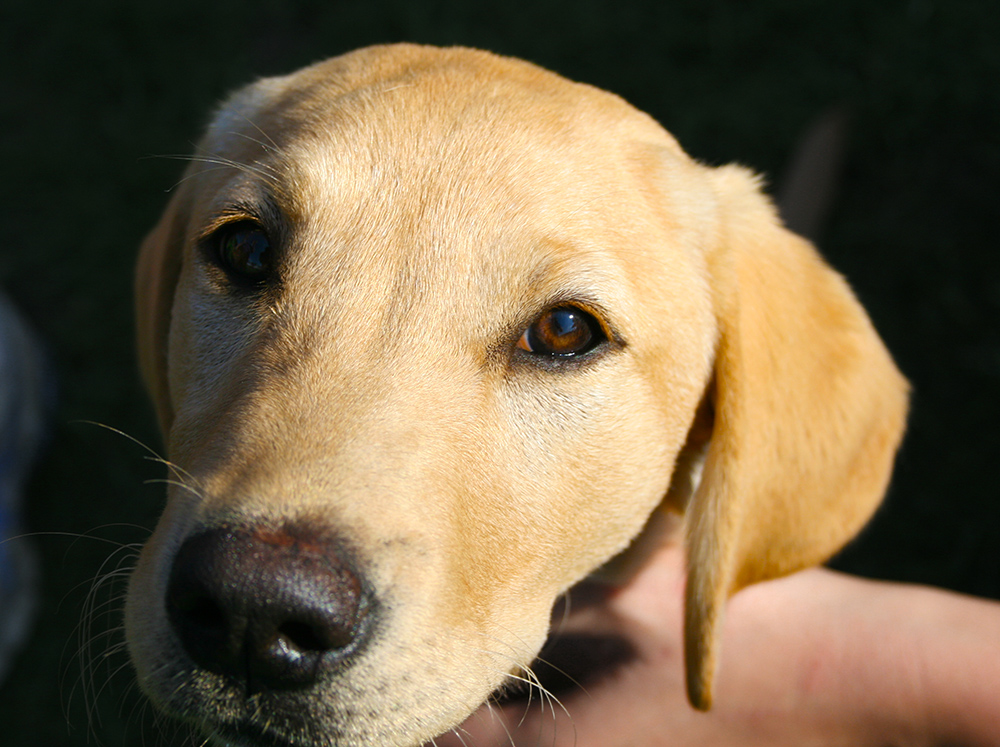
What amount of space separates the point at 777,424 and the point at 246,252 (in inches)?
72.3

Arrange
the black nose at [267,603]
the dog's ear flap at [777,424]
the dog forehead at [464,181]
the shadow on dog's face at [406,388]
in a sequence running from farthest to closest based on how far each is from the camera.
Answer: the dog's ear flap at [777,424] < the dog forehead at [464,181] < the shadow on dog's face at [406,388] < the black nose at [267,603]

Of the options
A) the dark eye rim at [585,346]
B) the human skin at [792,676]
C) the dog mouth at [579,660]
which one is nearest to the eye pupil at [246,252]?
the dark eye rim at [585,346]

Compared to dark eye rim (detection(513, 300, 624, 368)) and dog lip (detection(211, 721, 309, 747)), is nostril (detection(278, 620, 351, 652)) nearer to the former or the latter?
dog lip (detection(211, 721, 309, 747))

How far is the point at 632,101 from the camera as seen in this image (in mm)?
6598

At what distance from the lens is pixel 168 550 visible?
2.12 m

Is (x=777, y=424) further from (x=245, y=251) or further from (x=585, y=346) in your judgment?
(x=245, y=251)

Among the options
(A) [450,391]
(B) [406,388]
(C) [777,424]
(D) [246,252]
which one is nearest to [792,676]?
(C) [777,424]

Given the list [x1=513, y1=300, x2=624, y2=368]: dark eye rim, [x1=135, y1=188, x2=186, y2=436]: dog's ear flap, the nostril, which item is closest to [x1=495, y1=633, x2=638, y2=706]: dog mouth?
[x1=513, y1=300, x2=624, y2=368]: dark eye rim

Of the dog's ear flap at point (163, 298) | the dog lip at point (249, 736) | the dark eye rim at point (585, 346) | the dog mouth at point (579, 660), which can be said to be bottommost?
the dog mouth at point (579, 660)

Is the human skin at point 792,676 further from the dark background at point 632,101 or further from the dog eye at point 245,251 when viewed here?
the dark background at point 632,101

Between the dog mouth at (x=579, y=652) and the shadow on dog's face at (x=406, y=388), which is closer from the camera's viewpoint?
the shadow on dog's face at (x=406, y=388)

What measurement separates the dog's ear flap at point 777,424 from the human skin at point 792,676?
54cm

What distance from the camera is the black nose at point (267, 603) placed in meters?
1.86

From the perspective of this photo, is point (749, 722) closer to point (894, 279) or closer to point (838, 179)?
point (894, 279)
